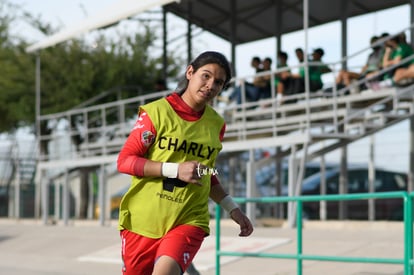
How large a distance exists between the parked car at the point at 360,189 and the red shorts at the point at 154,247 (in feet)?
41.6

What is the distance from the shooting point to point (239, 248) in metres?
13.1

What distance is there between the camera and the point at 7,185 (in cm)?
2850

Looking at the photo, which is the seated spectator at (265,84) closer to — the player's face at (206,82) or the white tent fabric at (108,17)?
the white tent fabric at (108,17)

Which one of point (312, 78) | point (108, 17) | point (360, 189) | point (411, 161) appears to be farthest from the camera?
point (108, 17)

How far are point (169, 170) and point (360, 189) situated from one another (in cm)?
1461

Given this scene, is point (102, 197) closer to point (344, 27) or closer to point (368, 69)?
point (344, 27)

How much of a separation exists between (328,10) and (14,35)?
1608cm

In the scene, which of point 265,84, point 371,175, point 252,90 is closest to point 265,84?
point 265,84

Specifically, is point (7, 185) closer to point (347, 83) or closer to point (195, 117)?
point (347, 83)

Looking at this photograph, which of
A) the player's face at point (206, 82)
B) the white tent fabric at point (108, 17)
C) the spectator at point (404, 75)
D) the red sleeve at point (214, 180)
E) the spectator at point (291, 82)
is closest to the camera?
the player's face at point (206, 82)

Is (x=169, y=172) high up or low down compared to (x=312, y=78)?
down

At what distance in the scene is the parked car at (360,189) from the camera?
17875mm

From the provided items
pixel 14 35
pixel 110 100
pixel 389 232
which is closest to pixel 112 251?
pixel 389 232

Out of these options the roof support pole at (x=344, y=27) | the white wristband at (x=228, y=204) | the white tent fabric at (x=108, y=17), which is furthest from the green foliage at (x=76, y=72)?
the white wristband at (x=228, y=204)
